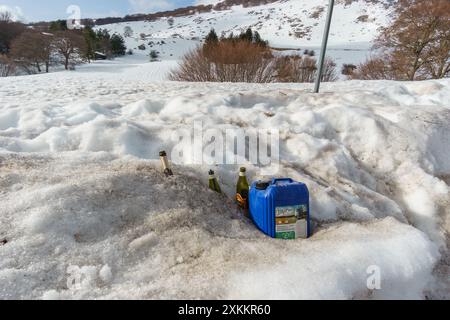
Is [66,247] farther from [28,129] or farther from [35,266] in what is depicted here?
[28,129]

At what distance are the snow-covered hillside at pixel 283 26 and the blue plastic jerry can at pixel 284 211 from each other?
130 ft

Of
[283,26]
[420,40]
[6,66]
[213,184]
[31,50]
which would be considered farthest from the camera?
[283,26]

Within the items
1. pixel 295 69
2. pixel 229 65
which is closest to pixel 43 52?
pixel 229 65

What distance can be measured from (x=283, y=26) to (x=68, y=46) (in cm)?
5617

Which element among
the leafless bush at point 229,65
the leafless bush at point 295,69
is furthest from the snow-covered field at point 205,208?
the leafless bush at point 295,69

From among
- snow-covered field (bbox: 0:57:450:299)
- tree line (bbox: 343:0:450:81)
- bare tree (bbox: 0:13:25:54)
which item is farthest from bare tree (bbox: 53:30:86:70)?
snow-covered field (bbox: 0:57:450:299)

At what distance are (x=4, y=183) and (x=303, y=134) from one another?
316 centimetres

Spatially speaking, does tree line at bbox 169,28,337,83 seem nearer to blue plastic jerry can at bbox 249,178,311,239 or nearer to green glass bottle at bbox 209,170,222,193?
green glass bottle at bbox 209,170,222,193

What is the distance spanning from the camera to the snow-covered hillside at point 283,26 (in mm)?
55844

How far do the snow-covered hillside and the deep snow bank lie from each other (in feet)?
131

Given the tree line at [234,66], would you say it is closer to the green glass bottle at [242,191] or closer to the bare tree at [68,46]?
the green glass bottle at [242,191]

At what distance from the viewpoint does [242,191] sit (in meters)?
2.90

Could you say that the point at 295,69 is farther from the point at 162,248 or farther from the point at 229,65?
the point at 162,248

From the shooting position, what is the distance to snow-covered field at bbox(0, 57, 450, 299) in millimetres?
1757
